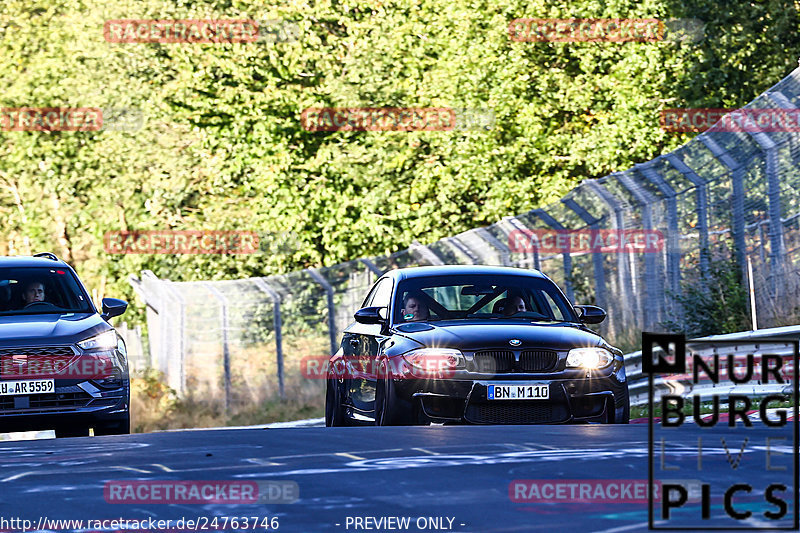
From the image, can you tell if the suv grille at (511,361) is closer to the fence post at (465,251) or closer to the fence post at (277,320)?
the fence post at (465,251)

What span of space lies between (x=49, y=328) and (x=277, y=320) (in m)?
15.2

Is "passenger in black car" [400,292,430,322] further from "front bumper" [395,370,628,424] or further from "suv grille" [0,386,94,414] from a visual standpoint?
"suv grille" [0,386,94,414]

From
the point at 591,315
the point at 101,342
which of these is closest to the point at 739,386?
the point at 591,315

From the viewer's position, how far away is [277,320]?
29297mm

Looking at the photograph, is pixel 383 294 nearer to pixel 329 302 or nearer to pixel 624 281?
pixel 624 281

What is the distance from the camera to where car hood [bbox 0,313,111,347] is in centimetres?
1380

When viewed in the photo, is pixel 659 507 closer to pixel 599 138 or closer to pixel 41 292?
pixel 41 292

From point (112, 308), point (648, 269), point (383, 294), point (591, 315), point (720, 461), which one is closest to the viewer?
point (720, 461)

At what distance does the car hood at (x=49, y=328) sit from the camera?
45.3ft

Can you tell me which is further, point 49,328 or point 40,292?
point 40,292

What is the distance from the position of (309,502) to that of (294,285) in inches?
827

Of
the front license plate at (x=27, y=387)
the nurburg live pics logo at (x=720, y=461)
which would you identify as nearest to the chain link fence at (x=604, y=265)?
the nurburg live pics logo at (x=720, y=461)

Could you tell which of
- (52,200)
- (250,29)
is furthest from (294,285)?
(52,200)

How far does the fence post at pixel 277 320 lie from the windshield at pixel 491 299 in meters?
15.2
